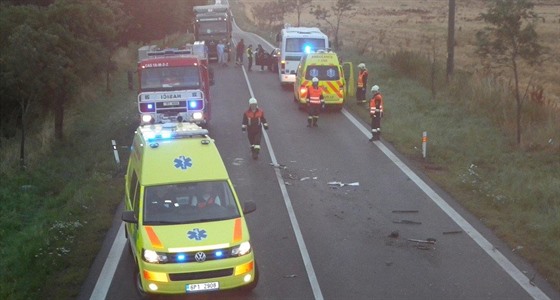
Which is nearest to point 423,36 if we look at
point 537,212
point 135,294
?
point 537,212

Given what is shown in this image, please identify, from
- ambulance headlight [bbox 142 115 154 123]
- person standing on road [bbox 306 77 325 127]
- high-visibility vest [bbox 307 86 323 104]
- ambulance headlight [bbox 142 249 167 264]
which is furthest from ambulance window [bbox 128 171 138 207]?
person standing on road [bbox 306 77 325 127]

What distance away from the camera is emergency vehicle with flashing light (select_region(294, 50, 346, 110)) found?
28297 mm

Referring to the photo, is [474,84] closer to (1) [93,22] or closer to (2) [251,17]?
(1) [93,22]

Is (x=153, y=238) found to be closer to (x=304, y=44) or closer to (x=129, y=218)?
(x=129, y=218)

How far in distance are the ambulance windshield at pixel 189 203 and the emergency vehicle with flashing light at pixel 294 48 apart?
24.4 metres

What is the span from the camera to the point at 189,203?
10922 millimetres

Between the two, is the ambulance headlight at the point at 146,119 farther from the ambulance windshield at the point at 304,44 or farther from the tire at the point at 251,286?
the ambulance windshield at the point at 304,44

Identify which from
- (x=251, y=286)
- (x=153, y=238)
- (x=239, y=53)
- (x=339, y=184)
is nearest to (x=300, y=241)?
(x=251, y=286)

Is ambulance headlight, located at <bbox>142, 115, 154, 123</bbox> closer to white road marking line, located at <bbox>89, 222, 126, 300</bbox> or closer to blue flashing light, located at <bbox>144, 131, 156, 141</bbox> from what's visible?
white road marking line, located at <bbox>89, 222, 126, 300</bbox>

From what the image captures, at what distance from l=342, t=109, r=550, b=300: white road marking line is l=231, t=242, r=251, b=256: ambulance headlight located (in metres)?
4.15

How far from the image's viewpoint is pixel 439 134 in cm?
2289

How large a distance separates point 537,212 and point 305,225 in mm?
4554

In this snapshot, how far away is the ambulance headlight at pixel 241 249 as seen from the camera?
10.2 meters

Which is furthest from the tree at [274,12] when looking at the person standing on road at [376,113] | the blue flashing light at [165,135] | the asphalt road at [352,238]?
the blue flashing light at [165,135]
